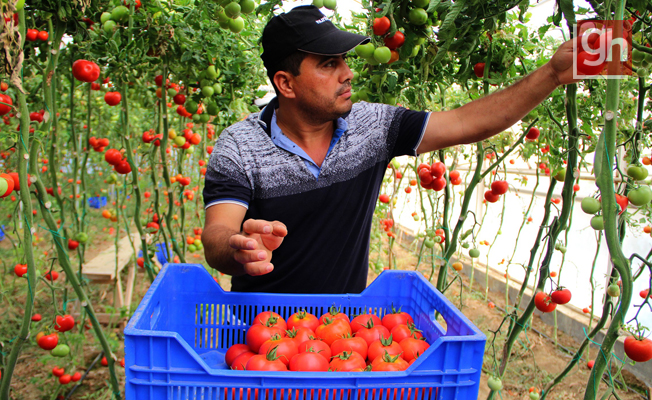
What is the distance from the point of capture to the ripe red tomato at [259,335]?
978mm

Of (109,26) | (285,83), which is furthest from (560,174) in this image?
(109,26)

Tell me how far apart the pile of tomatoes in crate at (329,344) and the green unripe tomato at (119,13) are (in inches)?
58.0

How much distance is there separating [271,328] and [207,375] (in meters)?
0.27

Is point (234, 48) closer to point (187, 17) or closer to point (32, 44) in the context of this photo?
point (187, 17)

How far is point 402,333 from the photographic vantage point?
1.00 metres

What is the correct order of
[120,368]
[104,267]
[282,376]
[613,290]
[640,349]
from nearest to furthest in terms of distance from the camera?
[282,376] < [640,349] < [613,290] < [120,368] < [104,267]

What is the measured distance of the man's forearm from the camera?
1.08 m

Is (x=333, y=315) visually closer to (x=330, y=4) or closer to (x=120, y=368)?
(x=330, y=4)

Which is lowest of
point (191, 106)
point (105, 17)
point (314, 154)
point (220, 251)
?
point (220, 251)

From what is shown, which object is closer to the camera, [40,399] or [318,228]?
[318,228]

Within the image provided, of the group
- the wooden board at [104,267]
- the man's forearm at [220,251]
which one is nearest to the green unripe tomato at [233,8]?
the man's forearm at [220,251]

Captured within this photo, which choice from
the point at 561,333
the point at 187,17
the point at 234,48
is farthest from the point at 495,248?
the point at 187,17

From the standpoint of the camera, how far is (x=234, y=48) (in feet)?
7.43

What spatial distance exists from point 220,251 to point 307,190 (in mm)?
387
